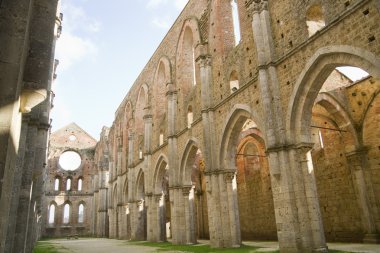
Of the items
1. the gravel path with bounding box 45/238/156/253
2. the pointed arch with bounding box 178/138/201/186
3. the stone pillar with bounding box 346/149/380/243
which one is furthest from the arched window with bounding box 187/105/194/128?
the stone pillar with bounding box 346/149/380/243

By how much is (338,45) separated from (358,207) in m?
7.66

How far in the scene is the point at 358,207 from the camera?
13.2m

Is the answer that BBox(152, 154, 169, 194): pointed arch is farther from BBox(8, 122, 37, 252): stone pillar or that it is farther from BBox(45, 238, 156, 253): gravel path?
BBox(8, 122, 37, 252): stone pillar

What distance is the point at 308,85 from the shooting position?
9.77m

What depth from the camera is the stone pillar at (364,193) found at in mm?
12500

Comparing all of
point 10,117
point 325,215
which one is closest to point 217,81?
point 325,215

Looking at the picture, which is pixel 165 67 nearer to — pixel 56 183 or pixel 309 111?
pixel 309 111

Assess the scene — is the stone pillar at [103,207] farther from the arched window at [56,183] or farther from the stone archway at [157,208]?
the stone archway at [157,208]

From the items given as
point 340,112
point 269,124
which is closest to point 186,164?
point 269,124

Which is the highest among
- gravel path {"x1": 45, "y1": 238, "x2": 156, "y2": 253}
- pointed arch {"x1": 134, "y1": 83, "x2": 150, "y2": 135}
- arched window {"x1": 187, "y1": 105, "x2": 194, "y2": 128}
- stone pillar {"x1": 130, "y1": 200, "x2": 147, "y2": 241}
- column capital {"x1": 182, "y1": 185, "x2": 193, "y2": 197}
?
pointed arch {"x1": 134, "y1": 83, "x2": 150, "y2": 135}

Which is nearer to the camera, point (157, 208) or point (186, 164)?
point (186, 164)

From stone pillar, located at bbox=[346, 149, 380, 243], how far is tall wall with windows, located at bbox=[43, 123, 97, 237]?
31.9m

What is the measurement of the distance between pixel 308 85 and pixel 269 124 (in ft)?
5.54

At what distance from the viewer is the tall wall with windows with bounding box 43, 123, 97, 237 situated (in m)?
38.0
